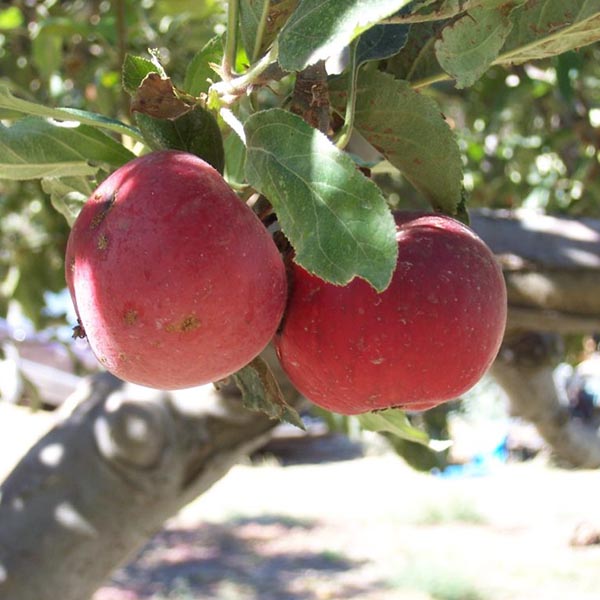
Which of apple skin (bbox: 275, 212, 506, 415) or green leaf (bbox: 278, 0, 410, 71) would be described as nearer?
green leaf (bbox: 278, 0, 410, 71)

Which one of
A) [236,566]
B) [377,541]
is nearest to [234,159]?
[236,566]

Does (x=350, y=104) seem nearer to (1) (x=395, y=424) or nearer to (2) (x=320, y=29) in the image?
(2) (x=320, y=29)

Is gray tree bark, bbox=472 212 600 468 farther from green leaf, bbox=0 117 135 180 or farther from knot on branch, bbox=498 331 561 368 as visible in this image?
green leaf, bbox=0 117 135 180

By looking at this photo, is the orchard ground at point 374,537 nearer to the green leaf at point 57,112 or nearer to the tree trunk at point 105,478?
the tree trunk at point 105,478

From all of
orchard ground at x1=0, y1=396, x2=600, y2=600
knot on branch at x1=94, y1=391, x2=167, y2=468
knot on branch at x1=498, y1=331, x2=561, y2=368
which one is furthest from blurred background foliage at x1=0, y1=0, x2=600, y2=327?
orchard ground at x1=0, y1=396, x2=600, y2=600

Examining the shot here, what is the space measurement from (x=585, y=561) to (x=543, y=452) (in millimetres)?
5816

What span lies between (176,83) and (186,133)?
2047 millimetres

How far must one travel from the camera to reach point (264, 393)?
88cm

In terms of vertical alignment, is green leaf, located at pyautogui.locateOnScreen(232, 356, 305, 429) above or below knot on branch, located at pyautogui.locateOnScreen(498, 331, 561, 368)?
above

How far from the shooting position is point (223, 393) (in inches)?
88.7

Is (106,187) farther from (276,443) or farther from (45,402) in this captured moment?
(276,443)

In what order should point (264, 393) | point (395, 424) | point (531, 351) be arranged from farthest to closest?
1. point (531, 351)
2. point (395, 424)
3. point (264, 393)

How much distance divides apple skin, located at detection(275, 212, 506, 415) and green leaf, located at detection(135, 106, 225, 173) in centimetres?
14

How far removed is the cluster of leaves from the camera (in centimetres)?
67
